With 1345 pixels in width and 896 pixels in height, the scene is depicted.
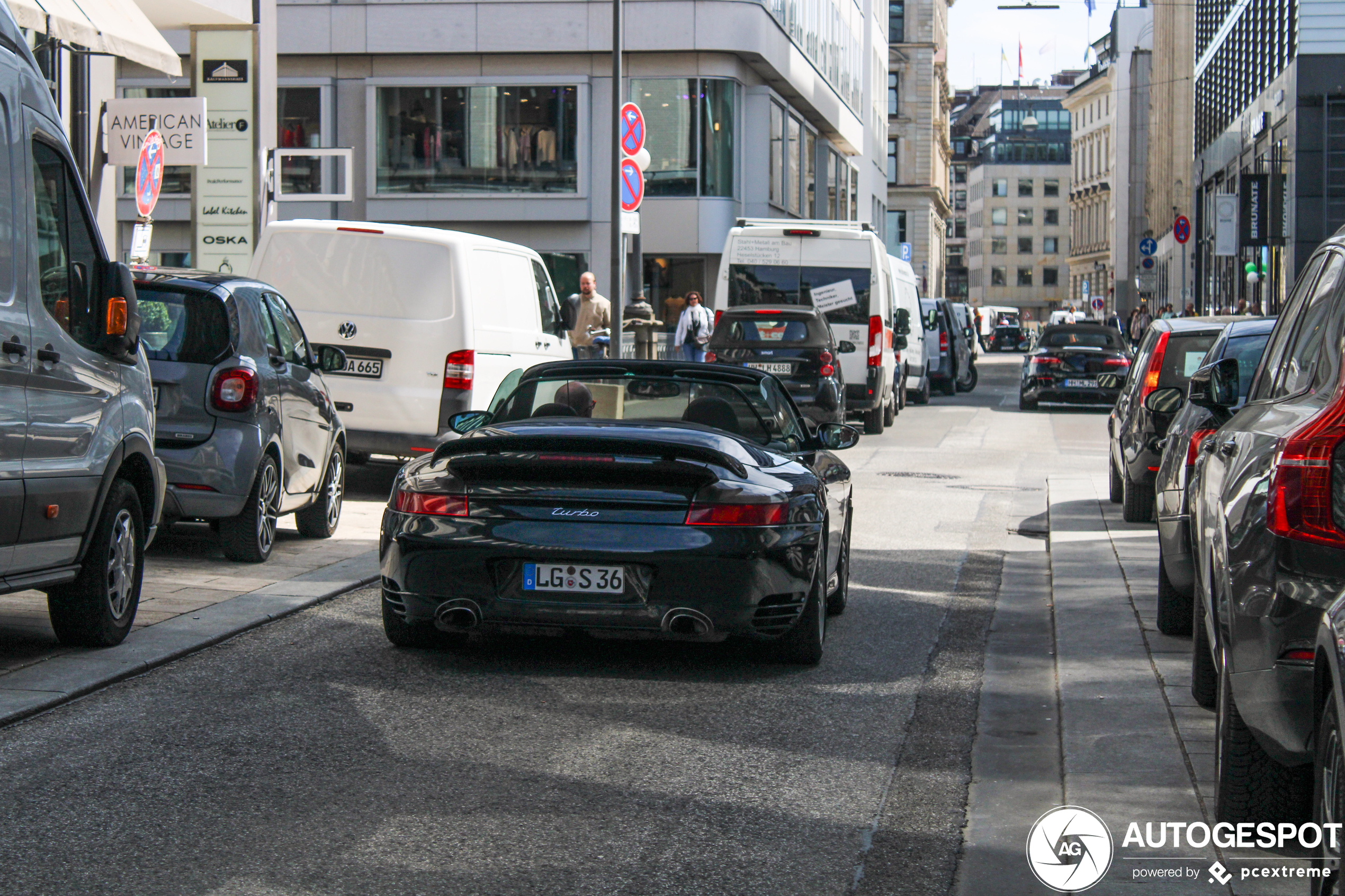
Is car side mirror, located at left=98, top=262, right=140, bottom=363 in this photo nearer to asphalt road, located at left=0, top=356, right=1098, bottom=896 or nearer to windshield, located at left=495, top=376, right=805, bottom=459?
asphalt road, located at left=0, top=356, right=1098, bottom=896

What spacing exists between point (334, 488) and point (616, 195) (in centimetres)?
906

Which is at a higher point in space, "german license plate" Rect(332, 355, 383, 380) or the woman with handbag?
the woman with handbag

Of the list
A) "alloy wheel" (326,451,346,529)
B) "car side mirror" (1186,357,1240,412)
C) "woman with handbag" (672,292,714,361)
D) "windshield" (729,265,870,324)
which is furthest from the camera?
"woman with handbag" (672,292,714,361)

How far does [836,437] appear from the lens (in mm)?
8375

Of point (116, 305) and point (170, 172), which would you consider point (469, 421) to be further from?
point (170, 172)

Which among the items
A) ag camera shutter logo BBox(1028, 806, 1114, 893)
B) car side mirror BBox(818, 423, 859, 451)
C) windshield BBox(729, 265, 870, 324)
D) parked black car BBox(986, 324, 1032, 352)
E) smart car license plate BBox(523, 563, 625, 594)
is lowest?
ag camera shutter logo BBox(1028, 806, 1114, 893)

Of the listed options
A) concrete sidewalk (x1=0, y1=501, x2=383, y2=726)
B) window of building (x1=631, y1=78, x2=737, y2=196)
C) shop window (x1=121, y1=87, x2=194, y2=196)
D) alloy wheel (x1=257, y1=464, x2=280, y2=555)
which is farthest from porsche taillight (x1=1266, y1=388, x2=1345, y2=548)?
shop window (x1=121, y1=87, x2=194, y2=196)

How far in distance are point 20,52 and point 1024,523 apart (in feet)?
28.5

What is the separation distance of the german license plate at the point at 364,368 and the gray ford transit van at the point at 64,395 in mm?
5991

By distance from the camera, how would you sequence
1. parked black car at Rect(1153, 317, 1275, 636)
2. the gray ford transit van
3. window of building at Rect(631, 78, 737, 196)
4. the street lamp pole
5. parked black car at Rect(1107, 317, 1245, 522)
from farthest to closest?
1. window of building at Rect(631, 78, 737, 196)
2. the street lamp pole
3. parked black car at Rect(1107, 317, 1245, 522)
4. parked black car at Rect(1153, 317, 1275, 636)
5. the gray ford transit van

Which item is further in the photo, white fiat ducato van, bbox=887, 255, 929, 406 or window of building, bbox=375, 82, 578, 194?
window of building, bbox=375, 82, 578, 194

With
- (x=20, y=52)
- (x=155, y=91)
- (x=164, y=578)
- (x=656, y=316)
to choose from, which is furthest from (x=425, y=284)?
(x=155, y=91)

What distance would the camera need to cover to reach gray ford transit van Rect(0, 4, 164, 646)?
21.0 feet

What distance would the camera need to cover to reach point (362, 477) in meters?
15.8
